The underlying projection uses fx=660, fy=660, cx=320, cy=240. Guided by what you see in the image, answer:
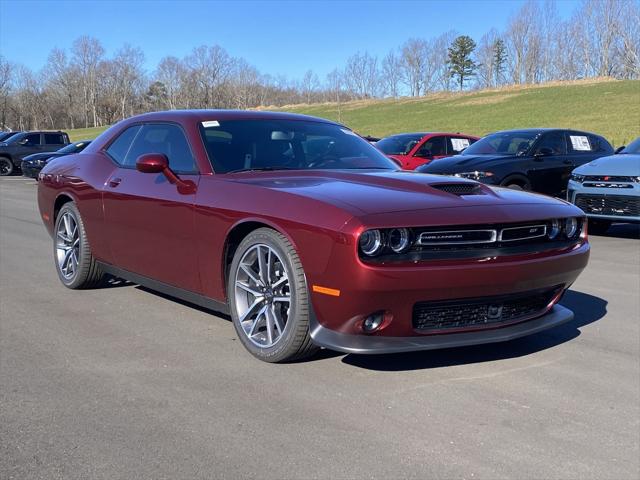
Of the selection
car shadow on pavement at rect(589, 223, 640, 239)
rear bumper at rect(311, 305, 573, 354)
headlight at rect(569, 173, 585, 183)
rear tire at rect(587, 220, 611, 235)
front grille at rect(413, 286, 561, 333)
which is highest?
headlight at rect(569, 173, 585, 183)

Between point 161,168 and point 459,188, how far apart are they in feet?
6.31

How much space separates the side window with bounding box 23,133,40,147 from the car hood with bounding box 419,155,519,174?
2079 cm

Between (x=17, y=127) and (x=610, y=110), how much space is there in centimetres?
9013

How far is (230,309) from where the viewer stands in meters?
4.05

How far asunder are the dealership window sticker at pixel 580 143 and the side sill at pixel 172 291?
9.17 m

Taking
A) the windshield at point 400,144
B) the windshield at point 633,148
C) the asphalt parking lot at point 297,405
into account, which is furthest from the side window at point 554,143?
the asphalt parking lot at point 297,405

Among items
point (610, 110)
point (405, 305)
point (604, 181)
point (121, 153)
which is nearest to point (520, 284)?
point (405, 305)

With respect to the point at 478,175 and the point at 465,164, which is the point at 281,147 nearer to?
the point at 478,175

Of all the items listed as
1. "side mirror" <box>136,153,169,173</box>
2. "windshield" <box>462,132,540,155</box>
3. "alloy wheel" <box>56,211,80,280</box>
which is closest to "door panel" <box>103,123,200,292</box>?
"side mirror" <box>136,153,169,173</box>

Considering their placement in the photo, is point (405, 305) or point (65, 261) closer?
point (405, 305)

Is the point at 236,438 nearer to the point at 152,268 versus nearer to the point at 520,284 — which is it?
the point at 520,284

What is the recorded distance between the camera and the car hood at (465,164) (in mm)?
10445

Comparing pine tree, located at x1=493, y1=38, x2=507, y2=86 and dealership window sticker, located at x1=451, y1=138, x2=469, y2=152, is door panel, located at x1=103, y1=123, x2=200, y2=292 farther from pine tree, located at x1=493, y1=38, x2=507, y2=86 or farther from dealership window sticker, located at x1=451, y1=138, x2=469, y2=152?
pine tree, located at x1=493, y1=38, x2=507, y2=86

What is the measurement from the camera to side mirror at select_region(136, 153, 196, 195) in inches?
169
